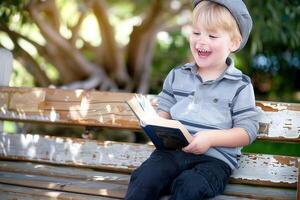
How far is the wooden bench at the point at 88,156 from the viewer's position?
2916mm

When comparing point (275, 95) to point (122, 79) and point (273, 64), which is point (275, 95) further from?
point (122, 79)

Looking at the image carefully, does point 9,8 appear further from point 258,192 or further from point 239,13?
point 258,192

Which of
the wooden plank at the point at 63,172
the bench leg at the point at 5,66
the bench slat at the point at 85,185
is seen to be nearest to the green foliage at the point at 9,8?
the bench leg at the point at 5,66

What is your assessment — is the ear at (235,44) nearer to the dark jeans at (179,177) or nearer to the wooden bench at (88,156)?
the wooden bench at (88,156)

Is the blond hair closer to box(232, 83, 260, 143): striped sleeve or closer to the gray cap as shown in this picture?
the gray cap

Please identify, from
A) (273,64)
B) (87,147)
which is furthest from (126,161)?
(273,64)

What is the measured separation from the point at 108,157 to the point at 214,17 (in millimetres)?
1014

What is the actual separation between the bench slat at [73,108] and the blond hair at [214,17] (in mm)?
451

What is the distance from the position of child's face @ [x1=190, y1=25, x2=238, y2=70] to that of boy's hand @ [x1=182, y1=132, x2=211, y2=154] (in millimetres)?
356

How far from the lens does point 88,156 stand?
11.0 feet

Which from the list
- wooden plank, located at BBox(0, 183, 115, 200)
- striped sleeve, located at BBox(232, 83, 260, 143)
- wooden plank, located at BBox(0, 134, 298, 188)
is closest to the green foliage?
wooden plank, located at BBox(0, 134, 298, 188)

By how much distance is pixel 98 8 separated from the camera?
6996 mm

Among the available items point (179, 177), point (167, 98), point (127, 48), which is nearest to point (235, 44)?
point (167, 98)

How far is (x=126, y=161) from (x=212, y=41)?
2.84 feet
